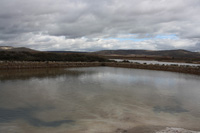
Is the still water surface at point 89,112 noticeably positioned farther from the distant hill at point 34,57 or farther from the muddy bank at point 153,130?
the distant hill at point 34,57

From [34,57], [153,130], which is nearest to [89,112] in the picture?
[153,130]

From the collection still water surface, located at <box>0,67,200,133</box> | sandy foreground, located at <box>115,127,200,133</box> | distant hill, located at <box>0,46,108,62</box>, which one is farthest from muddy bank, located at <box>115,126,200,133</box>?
distant hill, located at <box>0,46,108,62</box>

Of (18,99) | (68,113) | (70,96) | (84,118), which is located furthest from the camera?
(70,96)

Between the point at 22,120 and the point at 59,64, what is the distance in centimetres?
2013

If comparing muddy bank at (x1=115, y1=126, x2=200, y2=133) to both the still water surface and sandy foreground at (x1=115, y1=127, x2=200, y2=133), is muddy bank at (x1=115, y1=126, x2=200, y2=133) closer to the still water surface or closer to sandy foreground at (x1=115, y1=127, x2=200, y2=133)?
sandy foreground at (x1=115, y1=127, x2=200, y2=133)

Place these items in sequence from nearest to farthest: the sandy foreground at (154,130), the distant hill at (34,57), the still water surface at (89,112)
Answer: the sandy foreground at (154,130)
the still water surface at (89,112)
the distant hill at (34,57)

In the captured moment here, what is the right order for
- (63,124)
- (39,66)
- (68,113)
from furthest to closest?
(39,66) < (68,113) < (63,124)

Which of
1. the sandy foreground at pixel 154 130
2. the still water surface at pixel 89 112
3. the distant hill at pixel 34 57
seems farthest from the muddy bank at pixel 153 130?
the distant hill at pixel 34 57

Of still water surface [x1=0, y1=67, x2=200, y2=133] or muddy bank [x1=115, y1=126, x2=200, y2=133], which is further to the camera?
still water surface [x1=0, y1=67, x2=200, y2=133]

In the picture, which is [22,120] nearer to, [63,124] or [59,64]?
[63,124]

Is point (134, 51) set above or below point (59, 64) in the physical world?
above

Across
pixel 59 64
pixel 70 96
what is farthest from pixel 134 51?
pixel 70 96

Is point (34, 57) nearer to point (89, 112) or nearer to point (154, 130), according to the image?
point (89, 112)

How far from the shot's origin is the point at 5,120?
490cm
